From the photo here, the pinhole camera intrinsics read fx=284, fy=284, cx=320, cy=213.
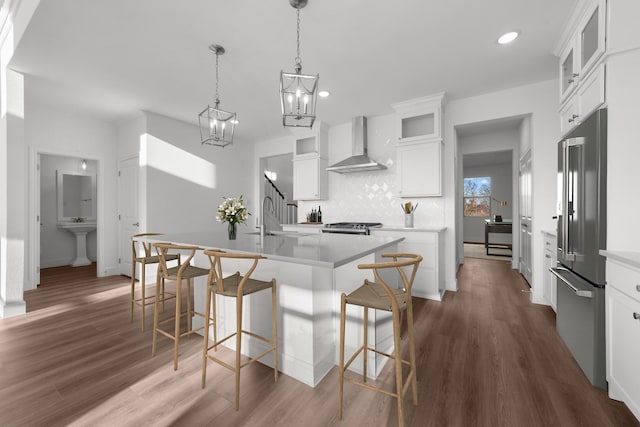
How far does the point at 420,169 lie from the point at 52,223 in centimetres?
697

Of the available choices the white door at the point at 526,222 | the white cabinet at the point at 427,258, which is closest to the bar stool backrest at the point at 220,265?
the white cabinet at the point at 427,258

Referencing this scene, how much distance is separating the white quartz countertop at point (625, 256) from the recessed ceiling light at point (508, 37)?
6.46 feet

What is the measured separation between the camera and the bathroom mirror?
5.79 m

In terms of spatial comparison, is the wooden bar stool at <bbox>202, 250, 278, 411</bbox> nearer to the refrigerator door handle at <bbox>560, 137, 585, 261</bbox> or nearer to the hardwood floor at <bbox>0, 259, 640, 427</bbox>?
the hardwood floor at <bbox>0, 259, 640, 427</bbox>

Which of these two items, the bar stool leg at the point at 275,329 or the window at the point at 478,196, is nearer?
the bar stool leg at the point at 275,329

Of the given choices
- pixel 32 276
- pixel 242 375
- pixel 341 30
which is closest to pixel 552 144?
pixel 341 30

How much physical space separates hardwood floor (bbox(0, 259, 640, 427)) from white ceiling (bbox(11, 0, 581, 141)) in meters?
2.67

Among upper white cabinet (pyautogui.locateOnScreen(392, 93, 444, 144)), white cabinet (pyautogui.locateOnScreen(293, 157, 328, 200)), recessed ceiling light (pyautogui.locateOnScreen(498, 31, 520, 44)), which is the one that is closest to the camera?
recessed ceiling light (pyautogui.locateOnScreen(498, 31, 520, 44))

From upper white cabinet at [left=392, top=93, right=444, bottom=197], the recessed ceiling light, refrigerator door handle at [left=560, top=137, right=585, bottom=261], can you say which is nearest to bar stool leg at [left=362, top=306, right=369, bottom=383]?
refrigerator door handle at [left=560, top=137, right=585, bottom=261]

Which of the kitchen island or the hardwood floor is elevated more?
the kitchen island

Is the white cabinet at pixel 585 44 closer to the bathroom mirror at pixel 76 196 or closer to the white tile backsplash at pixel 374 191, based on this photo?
the white tile backsplash at pixel 374 191

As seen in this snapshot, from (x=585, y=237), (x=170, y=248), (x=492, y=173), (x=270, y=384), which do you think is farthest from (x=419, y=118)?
(x=492, y=173)

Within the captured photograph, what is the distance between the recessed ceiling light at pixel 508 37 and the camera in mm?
2492

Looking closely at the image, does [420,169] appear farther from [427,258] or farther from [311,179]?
[311,179]
